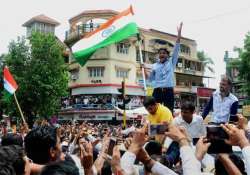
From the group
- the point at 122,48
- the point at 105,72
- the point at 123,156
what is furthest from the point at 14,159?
the point at 122,48

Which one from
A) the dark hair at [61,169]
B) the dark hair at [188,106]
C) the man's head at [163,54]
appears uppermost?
the man's head at [163,54]

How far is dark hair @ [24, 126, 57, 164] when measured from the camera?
134 inches

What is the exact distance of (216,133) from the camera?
3371 mm

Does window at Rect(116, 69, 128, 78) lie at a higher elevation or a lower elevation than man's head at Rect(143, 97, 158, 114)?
higher

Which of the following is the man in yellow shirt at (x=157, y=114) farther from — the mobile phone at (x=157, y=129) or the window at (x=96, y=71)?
the window at (x=96, y=71)

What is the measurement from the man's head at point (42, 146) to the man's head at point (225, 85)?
3.92 metres

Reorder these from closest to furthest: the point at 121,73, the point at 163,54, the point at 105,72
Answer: the point at 163,54, the point at 105,72, the point at 121,73

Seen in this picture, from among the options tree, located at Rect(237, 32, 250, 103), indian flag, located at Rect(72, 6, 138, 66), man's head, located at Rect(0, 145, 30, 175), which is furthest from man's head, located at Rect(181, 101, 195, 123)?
tree, located at Rect(237, 32, 250, 103)

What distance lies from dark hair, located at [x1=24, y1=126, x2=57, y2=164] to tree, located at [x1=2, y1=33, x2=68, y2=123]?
127ft

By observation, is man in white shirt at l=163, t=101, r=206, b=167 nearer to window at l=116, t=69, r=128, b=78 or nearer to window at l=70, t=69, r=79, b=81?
window at l=116, t=69, r=128, b=78

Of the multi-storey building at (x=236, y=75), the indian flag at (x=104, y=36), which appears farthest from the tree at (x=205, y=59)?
the indian flag at (x=104, y=36)

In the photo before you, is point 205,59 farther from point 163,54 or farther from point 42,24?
point 163,54

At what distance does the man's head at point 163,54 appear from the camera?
773 centimetres

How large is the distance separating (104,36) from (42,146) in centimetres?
889
